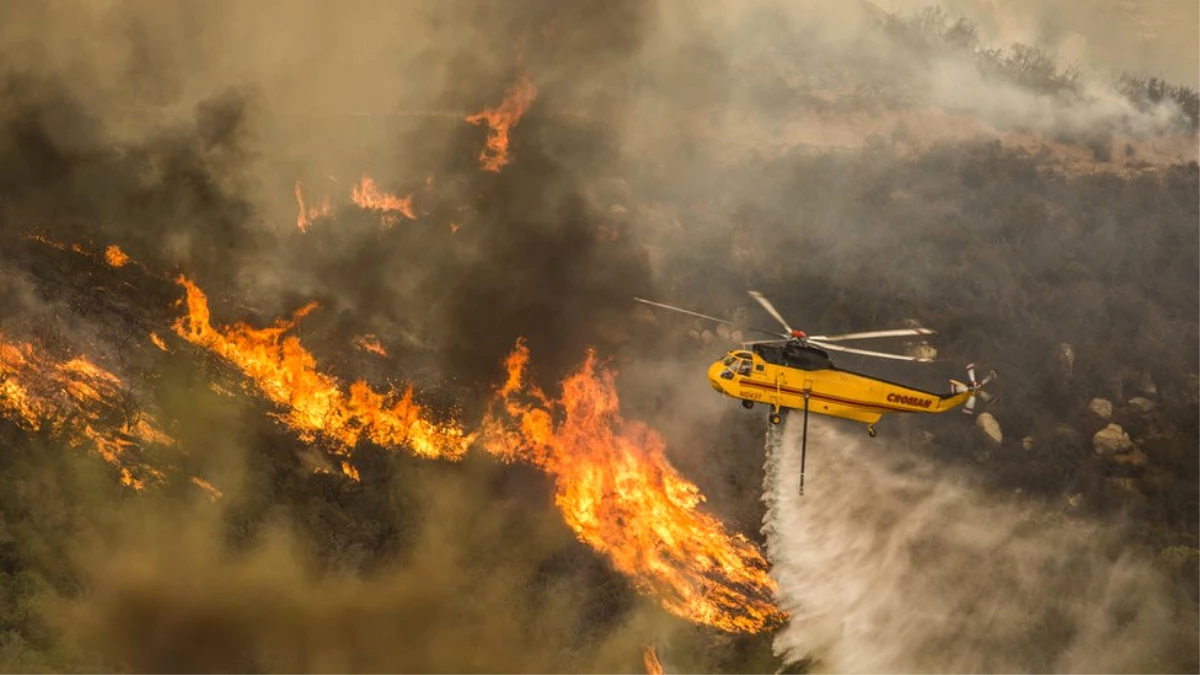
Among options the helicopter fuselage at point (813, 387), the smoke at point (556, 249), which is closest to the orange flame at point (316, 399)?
the smoke at point (556, 249)

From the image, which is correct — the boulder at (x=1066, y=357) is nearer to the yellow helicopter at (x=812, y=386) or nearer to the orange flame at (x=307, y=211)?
the yellow helicopter at (x=812, y=386)

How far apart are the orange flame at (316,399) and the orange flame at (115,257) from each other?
9.50 ft

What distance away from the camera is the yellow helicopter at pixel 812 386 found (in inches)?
885

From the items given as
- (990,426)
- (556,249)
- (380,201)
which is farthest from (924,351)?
(380,201)

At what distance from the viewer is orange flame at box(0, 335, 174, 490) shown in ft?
85.6

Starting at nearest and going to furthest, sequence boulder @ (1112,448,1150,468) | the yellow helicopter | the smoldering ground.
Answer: the yellow helicopter
the smoldering ground
boulder @ (1112,448,1150,468)

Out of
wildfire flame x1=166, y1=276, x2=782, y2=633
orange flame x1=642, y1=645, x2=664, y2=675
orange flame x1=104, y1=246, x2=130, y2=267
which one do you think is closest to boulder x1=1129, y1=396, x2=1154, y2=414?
wildfire flame x1=166, y1=276, x2=782, y2=633

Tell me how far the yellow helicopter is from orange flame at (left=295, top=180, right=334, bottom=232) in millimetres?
14261

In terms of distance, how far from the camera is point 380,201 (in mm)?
29953

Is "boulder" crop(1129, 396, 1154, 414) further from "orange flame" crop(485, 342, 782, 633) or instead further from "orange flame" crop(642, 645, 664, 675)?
"orange flame" crop(642, 645, 664, 675)

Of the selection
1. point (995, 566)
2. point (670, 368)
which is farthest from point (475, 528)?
point (995, 566)

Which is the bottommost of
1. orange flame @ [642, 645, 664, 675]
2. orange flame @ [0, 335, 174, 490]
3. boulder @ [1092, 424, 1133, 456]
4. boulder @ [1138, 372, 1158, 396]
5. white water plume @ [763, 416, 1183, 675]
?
orange flame @ [642, 645, 664, 675]

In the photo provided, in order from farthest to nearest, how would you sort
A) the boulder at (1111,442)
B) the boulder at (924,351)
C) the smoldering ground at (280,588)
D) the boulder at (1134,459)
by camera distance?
the boulder at (924,351) < the boulder at (1111,442) < the boulder at (1134,459) < the smoldering ground at (280,588)

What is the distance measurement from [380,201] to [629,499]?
14.1 m
